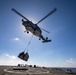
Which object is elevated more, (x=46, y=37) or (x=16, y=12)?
(x=16, y=12)

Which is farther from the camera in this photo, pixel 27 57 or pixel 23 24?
pixel 23 24

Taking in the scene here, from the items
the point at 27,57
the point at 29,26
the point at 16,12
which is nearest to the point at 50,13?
the point at 16,12

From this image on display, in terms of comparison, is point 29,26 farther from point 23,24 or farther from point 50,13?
point 50,13

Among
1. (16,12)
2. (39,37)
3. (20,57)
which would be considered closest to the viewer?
(20,57)

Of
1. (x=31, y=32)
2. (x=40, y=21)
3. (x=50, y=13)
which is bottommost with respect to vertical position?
(x=31, y=32)

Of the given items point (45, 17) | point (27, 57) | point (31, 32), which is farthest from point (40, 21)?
point (27, 57)

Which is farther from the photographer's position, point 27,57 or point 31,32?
point 31,32

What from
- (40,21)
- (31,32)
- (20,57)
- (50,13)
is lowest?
(20,57)

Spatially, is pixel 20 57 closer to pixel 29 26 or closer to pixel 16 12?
A: pixel 29 26

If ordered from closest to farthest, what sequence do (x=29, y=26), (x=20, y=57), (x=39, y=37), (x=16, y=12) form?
(x=20, y=57) < (x=29, y=26) < (x=39, y=37) < (x=16, y=12)
